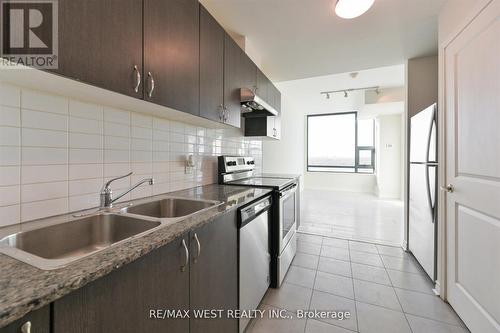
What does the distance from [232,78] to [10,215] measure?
1.63m

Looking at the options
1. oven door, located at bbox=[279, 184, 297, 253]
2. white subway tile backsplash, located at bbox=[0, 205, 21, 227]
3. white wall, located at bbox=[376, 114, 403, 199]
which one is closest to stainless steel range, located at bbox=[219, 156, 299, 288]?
oven door, located at bbox=[279, 184, 297, 253]

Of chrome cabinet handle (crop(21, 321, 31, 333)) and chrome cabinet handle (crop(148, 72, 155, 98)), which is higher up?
chrome cabinet handle (crop(148, 72, 155, 98))

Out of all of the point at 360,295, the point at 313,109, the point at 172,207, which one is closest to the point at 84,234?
the point at 172,207

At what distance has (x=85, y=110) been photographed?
112cm

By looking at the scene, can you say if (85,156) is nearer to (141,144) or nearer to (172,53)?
(141,144)

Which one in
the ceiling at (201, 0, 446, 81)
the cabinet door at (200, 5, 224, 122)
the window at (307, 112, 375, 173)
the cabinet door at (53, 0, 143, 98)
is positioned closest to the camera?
the cabinet door at (53, 0, 143, 98)

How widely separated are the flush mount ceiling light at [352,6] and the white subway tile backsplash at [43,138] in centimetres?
201

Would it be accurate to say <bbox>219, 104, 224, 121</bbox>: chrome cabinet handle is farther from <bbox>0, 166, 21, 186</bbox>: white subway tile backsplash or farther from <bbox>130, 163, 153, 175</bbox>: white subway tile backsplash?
<bbox>0, 166, 21, 186</bbox>: white subway tile backsplash

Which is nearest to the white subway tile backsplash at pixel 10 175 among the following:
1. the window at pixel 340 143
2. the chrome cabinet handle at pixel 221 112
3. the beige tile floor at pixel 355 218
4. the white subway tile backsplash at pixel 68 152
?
the white subway tile backsplash at pixel 68 152

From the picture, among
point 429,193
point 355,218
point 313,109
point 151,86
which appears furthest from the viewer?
point 313,109

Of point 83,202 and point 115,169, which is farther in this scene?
point 115,169

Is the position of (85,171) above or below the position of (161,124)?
below

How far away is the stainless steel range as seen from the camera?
6.27ft

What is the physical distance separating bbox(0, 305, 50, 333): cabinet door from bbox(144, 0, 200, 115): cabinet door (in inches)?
A: 35.1
